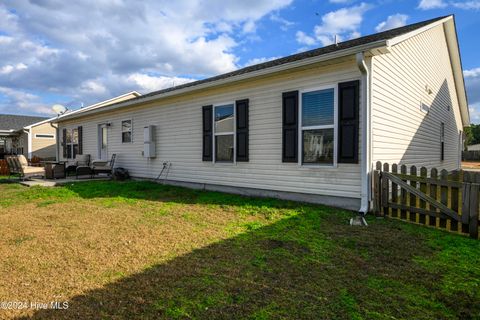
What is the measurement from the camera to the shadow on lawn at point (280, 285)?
237cm

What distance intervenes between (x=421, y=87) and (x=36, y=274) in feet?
33.0

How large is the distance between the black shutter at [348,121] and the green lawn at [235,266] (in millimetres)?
1121

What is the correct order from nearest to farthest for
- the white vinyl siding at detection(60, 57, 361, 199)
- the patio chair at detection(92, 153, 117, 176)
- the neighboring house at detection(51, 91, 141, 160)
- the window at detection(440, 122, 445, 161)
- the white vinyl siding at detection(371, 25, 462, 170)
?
1. the white vinyl siding at detection(60, 57, 361, 199)
2. the white vinyl siding at detection(371, 25, 462, 170)
3. the window at detection(440, 122, 445, 161)
4. the patio chair at detection(92, 153, 117, 176)
5. the neighboring house at detection(51, 91, 141, 160)

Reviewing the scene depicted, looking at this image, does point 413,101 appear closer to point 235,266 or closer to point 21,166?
point 235,266

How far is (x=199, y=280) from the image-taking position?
115 inches

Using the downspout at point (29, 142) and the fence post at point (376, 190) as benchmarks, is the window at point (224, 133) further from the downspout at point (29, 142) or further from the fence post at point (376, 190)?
the downspout at point (29, 142)

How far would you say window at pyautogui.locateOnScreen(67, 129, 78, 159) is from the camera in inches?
595

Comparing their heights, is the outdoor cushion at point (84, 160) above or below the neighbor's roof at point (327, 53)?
below

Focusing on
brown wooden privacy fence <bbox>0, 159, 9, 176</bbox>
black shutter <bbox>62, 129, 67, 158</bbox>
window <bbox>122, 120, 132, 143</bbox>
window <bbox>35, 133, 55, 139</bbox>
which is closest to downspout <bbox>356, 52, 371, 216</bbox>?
window <bbox>122, 120, 132, 143</bbox>

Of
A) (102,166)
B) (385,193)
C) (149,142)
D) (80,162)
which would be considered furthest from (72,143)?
(385,193)

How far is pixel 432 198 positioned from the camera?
16.1ft

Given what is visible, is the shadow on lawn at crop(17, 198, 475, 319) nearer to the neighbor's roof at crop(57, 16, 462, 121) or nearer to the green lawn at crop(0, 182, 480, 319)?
the green lawn at crop(0, 182, 480, 319)

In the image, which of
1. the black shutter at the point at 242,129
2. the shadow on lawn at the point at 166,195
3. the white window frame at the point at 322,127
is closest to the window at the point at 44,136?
the shadow on lawn at the point at 166,195

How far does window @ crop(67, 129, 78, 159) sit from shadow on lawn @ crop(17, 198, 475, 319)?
45.0 ft
